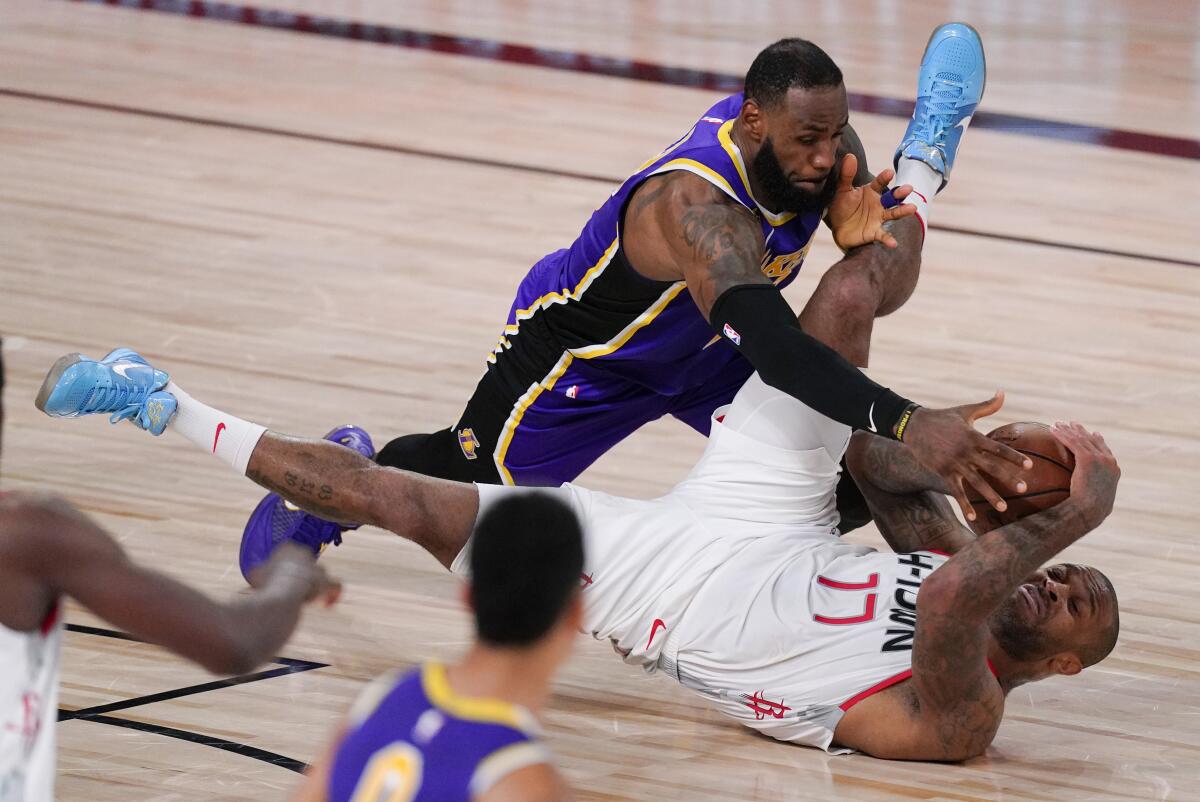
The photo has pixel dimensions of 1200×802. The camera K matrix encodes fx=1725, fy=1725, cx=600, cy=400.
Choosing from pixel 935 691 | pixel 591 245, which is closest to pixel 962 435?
pixel 935 691

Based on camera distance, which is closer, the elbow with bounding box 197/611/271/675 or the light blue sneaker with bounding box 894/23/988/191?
the elbow with bounding box 197/611/271/675

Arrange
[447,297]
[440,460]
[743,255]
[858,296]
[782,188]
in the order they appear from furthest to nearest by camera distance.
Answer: [447,297] → [440,460] → [782,188] → [858,296] → [743,255]

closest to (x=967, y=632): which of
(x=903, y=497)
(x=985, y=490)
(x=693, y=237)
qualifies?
(x=985, y=490)

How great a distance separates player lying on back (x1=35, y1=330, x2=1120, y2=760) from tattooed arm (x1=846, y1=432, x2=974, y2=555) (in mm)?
32

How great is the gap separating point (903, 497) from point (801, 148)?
2.60 ft

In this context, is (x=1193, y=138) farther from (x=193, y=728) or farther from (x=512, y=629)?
(x=512, y=629)

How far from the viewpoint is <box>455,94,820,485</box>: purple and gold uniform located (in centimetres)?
394

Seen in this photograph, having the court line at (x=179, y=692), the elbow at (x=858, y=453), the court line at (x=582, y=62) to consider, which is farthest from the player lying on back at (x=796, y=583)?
the court line at (x=582, y=62)

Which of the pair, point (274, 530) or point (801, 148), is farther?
point (274, 530)

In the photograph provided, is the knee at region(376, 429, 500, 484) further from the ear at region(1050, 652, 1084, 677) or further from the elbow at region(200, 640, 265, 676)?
the elbow at region(200, 640, 265, 676)

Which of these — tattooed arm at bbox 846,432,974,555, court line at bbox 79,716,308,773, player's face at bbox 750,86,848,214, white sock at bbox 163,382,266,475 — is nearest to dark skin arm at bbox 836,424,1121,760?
tattooed arm at bbox 846,432,974,555

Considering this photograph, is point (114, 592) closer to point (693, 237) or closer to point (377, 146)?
point (693, 237)

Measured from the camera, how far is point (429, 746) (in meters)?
1.72

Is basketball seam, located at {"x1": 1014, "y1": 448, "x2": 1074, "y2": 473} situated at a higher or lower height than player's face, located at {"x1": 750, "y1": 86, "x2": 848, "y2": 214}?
lower
